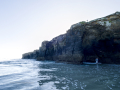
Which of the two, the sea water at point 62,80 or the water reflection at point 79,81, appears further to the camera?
the sea water at point 62,80

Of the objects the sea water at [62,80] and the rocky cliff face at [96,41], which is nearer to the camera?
the sea water at [62,80]

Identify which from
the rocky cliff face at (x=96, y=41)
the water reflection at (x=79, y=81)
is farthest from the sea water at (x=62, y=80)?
→ the rocky cliff face at (x=96, y=41)

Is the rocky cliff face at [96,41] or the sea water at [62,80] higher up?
the rocky cliff face at [96,41]

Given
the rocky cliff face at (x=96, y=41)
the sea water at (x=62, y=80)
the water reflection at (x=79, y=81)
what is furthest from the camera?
the rocky cliff face at (x=96, y=41)

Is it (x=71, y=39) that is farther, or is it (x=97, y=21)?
(x=71, y=39)

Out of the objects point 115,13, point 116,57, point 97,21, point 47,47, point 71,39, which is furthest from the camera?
point 47,47

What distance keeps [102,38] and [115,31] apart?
390cm

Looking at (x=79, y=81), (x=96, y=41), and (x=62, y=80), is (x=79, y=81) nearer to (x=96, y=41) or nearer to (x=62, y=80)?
(x=62, y=80)

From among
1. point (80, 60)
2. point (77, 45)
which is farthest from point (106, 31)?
point (80, 60)

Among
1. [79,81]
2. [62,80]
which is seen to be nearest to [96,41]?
[79,81]

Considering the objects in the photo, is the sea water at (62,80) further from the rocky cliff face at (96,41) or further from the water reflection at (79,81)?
the rocky cliff face at (96,41)

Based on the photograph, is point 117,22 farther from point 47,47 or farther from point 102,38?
point 47,47

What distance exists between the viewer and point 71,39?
3319 centimetres

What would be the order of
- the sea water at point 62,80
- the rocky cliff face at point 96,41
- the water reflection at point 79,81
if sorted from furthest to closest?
the rocky cliff face at point 96,41, the sea water at point 62,80, the water reflection at point 79,81
